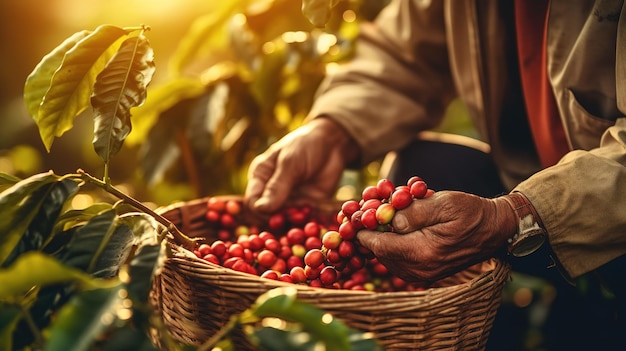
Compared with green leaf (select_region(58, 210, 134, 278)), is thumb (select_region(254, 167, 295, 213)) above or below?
below

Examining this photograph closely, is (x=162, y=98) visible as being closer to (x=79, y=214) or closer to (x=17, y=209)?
(x=79, y=214)

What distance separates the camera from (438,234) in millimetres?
961

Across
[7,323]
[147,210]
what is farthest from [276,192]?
[7,323]

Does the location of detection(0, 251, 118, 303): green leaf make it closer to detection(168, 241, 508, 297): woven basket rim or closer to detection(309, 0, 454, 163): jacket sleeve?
detection(168, 241, 508, 297): woven basket rim

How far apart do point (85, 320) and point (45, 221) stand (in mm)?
264

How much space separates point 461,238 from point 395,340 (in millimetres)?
192

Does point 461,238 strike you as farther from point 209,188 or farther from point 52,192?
point 209,188

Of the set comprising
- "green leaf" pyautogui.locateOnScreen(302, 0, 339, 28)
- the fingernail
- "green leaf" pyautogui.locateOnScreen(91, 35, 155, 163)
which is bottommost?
the fingernail

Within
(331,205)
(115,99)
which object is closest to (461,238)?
(331,205)

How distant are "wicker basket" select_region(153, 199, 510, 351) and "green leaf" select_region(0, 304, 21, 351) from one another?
27 cm

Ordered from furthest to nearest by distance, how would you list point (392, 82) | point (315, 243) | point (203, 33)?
1. point (203, 33)
2. point (392, 82)
3. point (315, 243)

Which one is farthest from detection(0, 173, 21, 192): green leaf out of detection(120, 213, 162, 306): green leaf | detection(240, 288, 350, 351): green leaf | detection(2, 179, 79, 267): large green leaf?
detection(240, 288, 350, 351): green leaf

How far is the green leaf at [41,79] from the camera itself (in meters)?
1.04

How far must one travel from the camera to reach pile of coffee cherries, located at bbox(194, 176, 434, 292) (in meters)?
1.01
